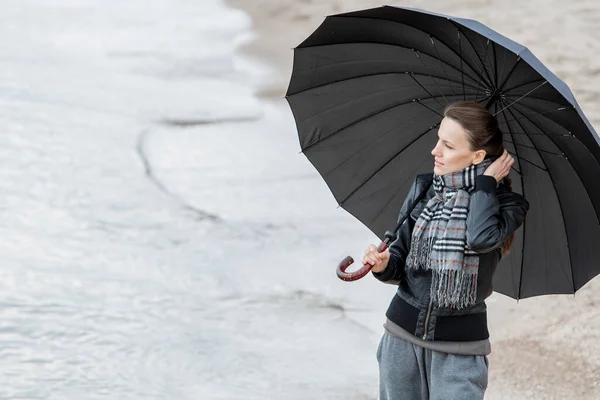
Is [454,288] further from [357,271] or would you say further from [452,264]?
[357,271]

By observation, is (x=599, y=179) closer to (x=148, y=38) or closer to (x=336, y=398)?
(x=336, y=398)

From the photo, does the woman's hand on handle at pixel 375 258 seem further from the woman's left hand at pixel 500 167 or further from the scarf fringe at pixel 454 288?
the woman's left hand at pixel 500 167

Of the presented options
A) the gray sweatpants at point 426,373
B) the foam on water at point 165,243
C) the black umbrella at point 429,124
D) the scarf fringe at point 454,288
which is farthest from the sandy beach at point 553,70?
the scarf fringe at point 454,288

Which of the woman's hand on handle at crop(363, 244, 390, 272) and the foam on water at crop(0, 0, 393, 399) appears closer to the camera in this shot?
the woman's hand on handle at crop(363, 244, 390, 272)

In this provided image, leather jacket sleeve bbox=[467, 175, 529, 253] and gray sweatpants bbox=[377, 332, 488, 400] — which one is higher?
leather jacket sleeve bbox=[467, 175, 529, 253]

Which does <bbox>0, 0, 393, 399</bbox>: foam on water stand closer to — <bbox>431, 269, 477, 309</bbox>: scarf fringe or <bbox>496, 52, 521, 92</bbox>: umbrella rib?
<bbox>431, 269, 477, 309</bbox>: scarf fringe

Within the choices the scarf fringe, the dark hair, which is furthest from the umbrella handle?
the dark hair

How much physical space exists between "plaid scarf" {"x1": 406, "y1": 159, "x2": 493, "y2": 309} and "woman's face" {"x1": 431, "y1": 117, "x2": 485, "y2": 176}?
0.06ft

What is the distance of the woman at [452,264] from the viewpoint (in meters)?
2.96

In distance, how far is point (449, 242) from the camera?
296cm

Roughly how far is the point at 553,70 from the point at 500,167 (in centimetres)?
687

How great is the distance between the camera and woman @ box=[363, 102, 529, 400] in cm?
296

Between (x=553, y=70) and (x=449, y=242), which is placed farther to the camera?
(x=553, y=70)

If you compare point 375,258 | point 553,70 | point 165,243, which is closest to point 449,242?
point 375,258
